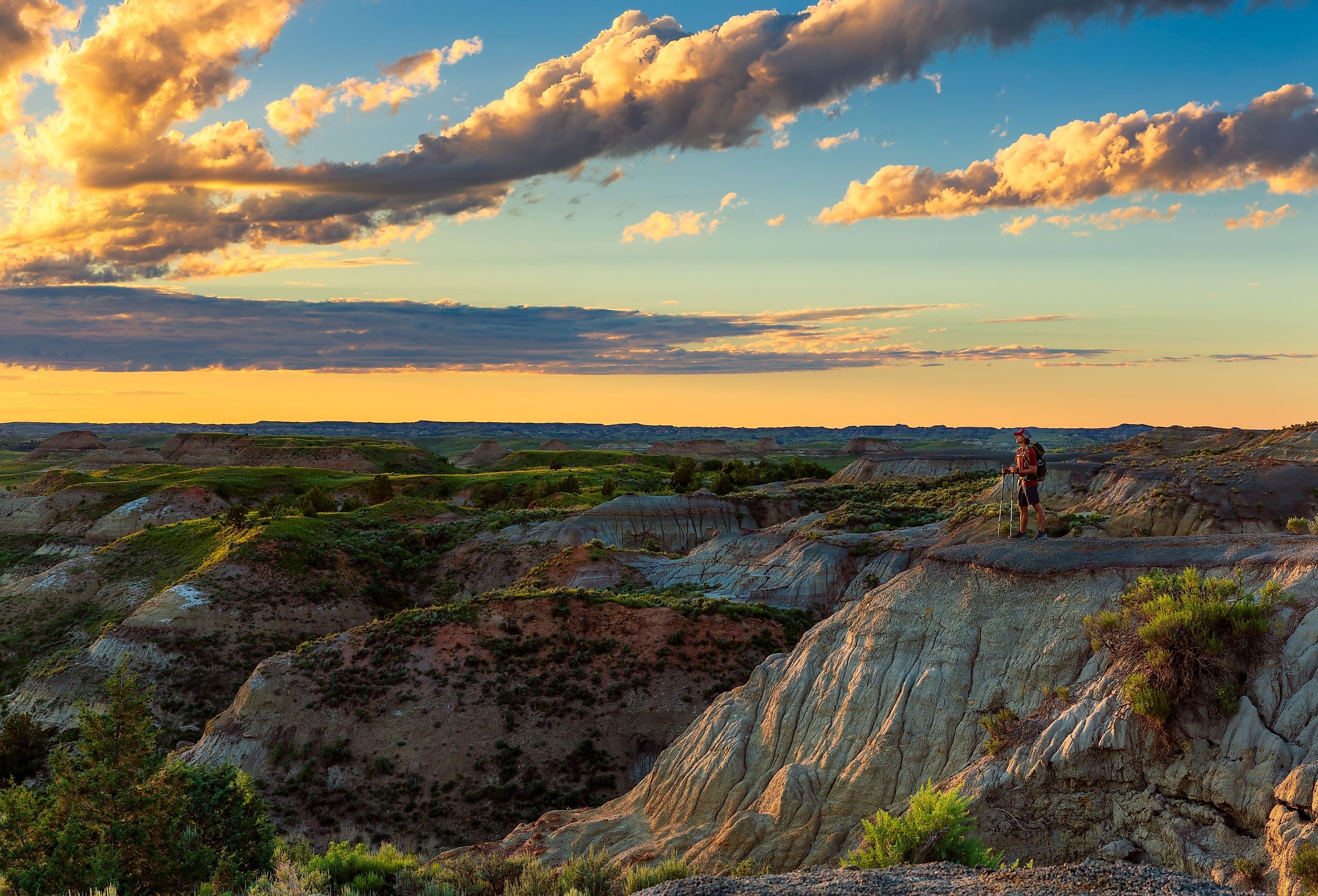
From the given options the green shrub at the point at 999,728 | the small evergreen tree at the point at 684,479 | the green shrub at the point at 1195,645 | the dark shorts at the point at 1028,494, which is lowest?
the small evergreen tree at the point at 684,479

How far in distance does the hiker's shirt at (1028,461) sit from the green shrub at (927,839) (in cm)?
1086

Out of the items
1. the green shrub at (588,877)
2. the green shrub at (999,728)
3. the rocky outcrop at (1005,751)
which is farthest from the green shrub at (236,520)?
the green shrub at (999,728)

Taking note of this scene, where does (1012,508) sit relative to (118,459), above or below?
above

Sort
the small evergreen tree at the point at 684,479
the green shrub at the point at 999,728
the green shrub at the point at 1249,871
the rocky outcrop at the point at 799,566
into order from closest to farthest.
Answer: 1. the green shrub at the point at 1249,871
2. the green shrub at the point at 999,728
3. the rocky outcrop at the point at 799,566
4. the small evergreen tree at the point at 684,479

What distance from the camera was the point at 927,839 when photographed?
14.1m

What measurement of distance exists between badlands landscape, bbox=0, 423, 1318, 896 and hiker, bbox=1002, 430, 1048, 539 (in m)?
1.09

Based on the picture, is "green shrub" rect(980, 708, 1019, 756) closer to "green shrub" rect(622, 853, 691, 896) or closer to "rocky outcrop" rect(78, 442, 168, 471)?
"green shrub" rect(622, 853, 691, 896)

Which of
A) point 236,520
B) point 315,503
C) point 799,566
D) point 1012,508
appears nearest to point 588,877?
point 1012,508

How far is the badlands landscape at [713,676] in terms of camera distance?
1490 centimetres

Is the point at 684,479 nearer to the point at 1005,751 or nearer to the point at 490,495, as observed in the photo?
the point at 490,495

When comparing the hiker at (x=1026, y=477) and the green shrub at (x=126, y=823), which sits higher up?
the hiker at (x=1026, y=477)

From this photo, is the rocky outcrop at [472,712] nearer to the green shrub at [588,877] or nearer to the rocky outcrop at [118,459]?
the green shrub at [588,877]

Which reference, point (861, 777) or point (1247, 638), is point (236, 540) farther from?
point (1247, 638)

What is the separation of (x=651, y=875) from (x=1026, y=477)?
1411 cm
